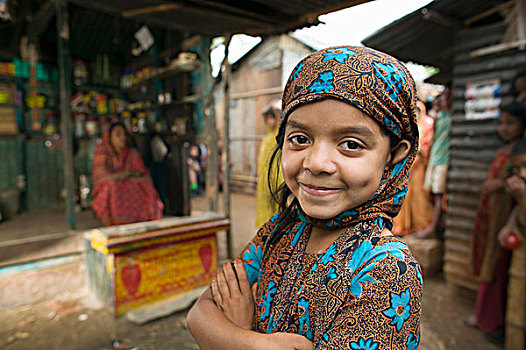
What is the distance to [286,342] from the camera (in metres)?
0.84

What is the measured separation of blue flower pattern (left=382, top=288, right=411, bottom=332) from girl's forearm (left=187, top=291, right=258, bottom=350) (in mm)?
342

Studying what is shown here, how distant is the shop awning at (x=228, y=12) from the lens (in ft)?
10.8

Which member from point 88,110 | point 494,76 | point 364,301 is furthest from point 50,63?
point 364,301

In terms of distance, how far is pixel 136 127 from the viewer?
7.15m

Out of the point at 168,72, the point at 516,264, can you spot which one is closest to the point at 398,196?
the point at 516,264

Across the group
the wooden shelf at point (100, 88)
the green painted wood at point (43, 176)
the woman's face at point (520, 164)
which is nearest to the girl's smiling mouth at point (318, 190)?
the woman's face at point (520, 164)

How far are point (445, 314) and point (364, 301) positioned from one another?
3.69 meters

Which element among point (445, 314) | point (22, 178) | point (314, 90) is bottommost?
point (445, 314)

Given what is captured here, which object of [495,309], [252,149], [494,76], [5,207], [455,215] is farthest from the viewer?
[252,149]

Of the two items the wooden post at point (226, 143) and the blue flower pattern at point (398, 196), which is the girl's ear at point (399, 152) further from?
the wooden post at point (226, 143)

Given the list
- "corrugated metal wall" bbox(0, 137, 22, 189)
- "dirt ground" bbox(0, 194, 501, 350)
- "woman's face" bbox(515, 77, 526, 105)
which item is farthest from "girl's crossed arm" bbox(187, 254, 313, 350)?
"corrugated metal wall" bbox(0, 137, 22, 189)

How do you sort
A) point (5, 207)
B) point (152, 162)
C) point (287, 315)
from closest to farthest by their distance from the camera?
1. point (287, 315)
2. point (5, 207)
3. point (152, 162)

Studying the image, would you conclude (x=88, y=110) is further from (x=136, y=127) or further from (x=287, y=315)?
(x=287, y=315)

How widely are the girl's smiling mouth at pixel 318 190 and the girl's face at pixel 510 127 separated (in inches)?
125
